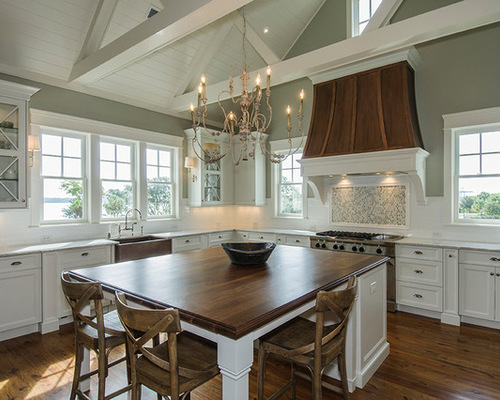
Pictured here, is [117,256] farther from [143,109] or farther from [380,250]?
[380,250]

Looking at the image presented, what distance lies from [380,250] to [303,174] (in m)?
1.54

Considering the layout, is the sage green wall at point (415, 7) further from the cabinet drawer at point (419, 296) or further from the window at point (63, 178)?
the window at point (63, 178)

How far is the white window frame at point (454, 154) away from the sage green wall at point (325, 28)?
84.5 inches

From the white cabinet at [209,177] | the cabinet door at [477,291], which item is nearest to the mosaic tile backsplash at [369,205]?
the cabinet door at [477,291]

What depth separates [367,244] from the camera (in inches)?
163

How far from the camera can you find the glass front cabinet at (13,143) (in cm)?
342

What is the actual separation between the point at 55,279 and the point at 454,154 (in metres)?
5.15

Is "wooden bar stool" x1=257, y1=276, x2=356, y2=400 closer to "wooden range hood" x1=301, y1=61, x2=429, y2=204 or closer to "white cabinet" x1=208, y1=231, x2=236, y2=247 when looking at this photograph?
"wooden range hood" x1=301, y1=61, x2=429, y2=204

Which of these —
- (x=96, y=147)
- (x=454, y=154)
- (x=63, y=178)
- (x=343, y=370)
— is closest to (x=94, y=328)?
(x=343, y=370)

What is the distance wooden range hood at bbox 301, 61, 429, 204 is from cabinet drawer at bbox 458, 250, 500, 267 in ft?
3.04

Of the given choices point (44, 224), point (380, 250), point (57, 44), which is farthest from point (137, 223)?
point (380, 250)

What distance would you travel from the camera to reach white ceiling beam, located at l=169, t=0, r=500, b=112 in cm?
283

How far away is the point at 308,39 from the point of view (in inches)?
213

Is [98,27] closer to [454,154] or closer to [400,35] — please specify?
[400,35]
